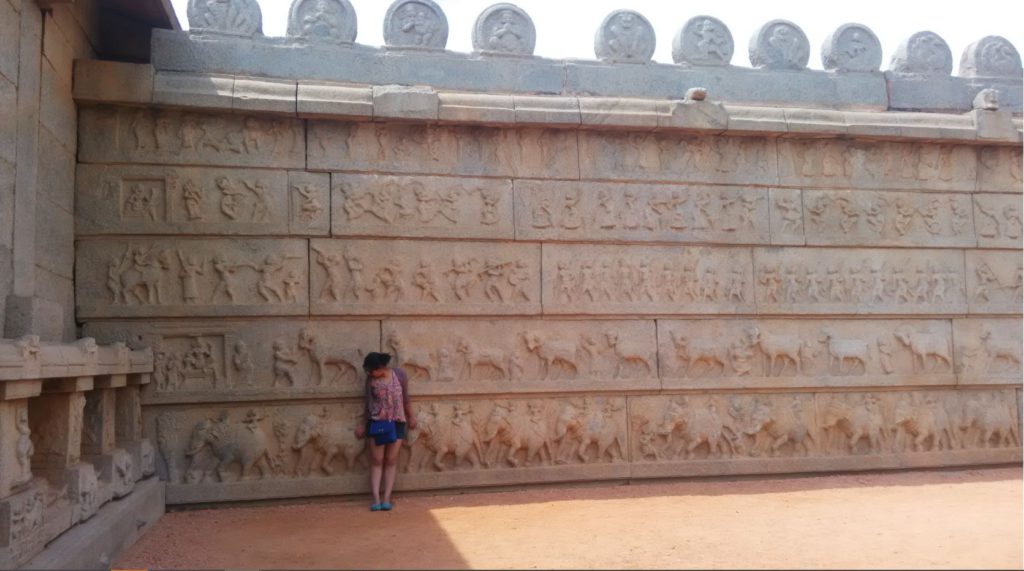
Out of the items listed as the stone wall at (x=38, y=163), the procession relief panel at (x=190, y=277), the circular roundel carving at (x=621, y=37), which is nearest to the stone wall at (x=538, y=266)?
the procession relief panel at (x=190, y=277)

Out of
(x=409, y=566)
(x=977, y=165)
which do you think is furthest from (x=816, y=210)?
(x=409, y=566)

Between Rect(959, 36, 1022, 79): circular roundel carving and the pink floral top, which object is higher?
Rect(959, 36, 1022, 79): circular roundel carving

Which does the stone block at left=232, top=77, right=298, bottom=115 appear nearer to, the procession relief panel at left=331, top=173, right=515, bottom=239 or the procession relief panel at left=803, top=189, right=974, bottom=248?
the procession relief panel at left=331, top=173, right=515, bottom=239

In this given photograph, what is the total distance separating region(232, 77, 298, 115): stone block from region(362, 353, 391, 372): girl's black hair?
7.73 feet

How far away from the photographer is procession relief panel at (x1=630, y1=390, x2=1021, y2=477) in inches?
314

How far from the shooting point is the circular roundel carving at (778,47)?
8.85 m

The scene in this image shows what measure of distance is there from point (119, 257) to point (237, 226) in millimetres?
1028

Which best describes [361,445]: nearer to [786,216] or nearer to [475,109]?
[475,109]

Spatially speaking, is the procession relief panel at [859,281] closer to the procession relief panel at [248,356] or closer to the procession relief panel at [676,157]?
the procession relief panel at [676,157]

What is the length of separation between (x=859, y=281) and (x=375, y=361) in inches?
201

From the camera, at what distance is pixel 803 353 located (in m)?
8.33

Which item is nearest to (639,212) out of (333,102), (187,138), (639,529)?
(333,102)

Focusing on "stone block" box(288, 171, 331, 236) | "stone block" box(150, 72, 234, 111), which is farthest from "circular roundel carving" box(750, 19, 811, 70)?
"stone block" box(150, 72, 234, 111)

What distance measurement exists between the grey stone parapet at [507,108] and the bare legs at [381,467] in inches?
119
